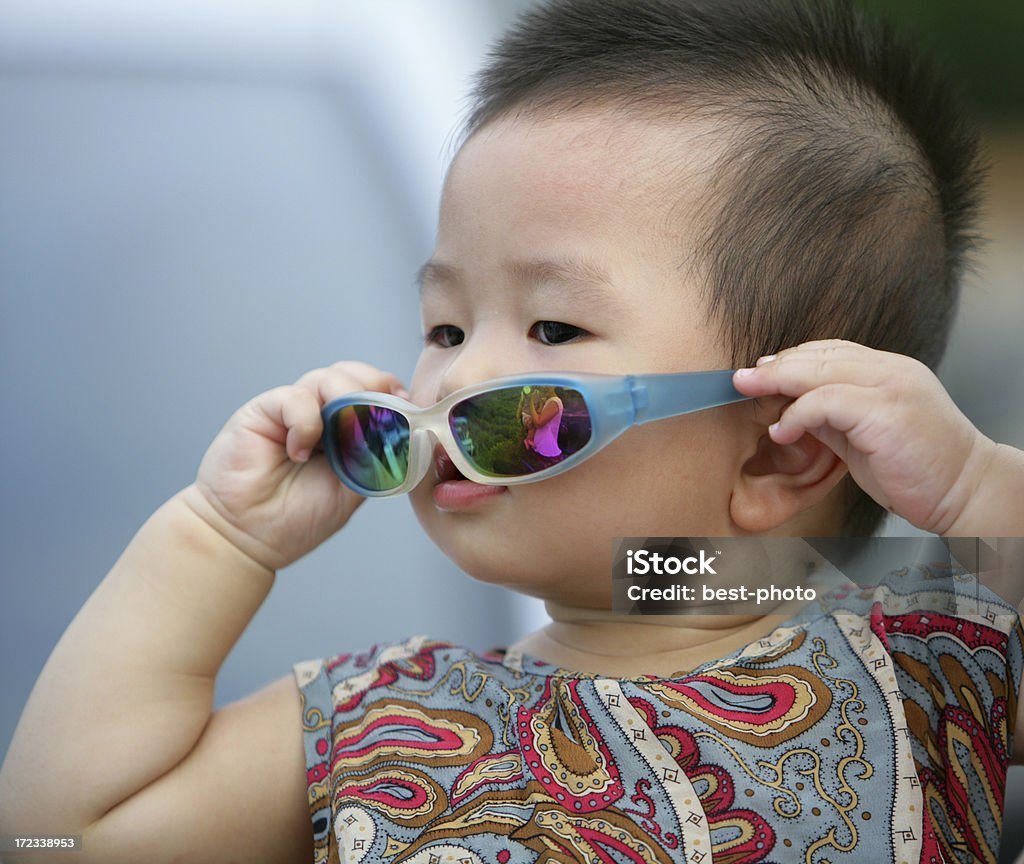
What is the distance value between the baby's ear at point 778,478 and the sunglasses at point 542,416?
89mm

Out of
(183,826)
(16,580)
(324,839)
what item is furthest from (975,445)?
(16,580)

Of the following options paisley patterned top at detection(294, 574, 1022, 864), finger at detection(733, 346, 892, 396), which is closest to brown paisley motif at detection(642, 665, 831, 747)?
paisley patterned top at detection(294, 574, 1022, 864)

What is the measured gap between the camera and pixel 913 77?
112cm

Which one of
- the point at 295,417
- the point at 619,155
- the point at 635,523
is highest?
the point at 619,155

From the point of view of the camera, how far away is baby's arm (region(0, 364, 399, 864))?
1.03 m

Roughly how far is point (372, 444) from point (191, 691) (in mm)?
271

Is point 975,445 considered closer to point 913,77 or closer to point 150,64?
point 913,77

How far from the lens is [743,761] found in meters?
0.92

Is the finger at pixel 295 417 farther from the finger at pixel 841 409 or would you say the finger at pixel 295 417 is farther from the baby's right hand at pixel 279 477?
the finger at pixel 841 409

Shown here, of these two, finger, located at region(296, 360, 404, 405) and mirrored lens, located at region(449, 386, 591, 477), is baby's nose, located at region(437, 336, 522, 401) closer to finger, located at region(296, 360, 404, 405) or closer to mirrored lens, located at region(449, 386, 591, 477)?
mirrored lens, located at region(449, 386, 591, 477)

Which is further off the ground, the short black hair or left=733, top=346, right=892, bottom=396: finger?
the short black hair

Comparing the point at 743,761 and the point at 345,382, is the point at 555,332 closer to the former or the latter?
the point at 345,382

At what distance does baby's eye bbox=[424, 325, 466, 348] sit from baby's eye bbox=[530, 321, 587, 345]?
0.10 meters

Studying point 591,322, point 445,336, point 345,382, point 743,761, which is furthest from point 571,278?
point 743,761
